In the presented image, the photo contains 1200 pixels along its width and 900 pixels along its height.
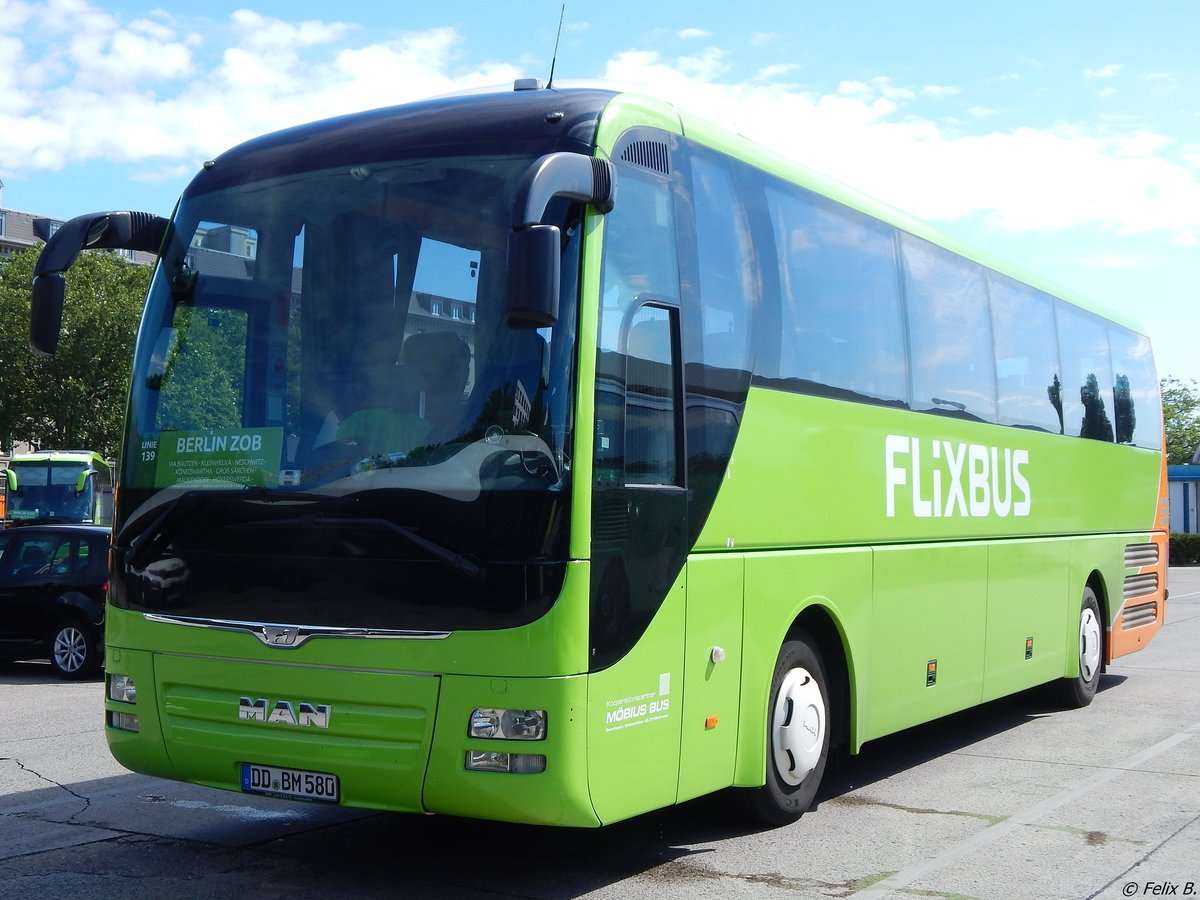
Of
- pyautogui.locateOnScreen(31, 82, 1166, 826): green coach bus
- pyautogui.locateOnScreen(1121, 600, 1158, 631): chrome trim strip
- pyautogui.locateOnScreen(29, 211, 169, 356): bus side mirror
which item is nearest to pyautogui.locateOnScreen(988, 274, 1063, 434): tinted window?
pyautogui.locateOnScreen(1121, 600, 1158, 631): chrome trim strip

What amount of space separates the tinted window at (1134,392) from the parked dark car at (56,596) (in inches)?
417

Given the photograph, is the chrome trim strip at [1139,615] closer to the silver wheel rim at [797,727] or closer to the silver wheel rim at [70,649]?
the silver wheel rim at [797,727]

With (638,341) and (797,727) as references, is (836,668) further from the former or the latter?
(638,341)

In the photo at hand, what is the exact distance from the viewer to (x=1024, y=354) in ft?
36.1

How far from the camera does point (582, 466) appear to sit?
5.49 m

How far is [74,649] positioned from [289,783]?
9.98 meters

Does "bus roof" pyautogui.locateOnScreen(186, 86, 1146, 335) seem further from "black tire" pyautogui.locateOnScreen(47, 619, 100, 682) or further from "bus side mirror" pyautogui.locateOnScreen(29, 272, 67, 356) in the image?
"black tire" pyautogui.locateOnScreen(47, 619, 100, 682)

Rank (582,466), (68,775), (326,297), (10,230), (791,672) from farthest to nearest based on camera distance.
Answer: (10,230), (68,775), (791,672), (326,297), (582,466)

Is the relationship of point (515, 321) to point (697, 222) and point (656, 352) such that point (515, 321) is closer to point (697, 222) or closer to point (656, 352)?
point (656, 352)

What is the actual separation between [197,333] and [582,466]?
78.4 inches

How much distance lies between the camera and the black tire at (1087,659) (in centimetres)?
1206

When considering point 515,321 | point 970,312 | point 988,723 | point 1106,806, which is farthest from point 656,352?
point 988,723

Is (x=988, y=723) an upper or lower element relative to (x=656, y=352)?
lower

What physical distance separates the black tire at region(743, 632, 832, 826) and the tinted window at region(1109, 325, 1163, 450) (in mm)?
7107
